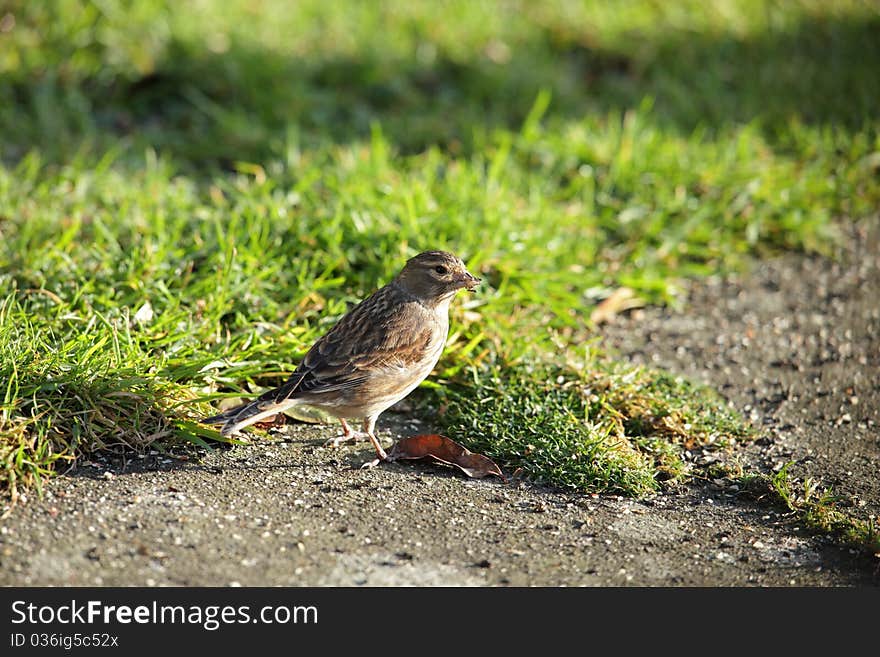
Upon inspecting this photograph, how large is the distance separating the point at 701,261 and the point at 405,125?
251 centimetres

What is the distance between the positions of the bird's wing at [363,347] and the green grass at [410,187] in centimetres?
48

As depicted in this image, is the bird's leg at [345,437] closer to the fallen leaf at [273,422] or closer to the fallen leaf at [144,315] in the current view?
the fallen leaf at [273,422]

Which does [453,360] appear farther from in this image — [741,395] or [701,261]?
[701,261]

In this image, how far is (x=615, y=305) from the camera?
6.83 m

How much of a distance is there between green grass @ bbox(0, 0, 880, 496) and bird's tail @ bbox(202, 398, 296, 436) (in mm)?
254

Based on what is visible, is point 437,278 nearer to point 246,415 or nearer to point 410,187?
point 246,415

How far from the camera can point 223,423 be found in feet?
15.6

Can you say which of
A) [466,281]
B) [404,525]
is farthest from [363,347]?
[404,525]

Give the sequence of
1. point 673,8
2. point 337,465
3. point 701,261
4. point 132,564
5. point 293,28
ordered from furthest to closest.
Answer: point 673,8
point 293,28
point 701,261
point 337,465
point 132,564

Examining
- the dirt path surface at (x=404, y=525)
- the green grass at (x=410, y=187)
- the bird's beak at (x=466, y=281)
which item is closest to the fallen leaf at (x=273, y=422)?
the dirt path surface at (x=404, y=525)

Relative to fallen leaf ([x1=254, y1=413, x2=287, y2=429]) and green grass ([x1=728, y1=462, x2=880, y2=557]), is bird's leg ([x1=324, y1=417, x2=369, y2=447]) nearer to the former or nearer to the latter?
fallen leaf ([x1=254, y1=413, x2=287, y2=429])

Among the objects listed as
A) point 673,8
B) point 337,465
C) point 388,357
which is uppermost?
point 673,8

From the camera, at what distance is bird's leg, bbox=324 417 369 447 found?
534 cm

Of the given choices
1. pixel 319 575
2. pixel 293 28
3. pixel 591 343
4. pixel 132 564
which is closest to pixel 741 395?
pixel 591 343
